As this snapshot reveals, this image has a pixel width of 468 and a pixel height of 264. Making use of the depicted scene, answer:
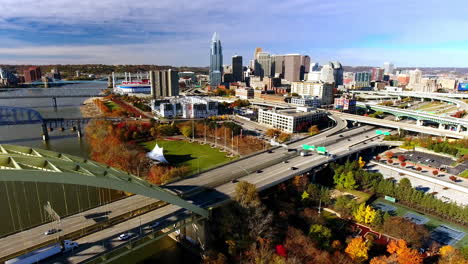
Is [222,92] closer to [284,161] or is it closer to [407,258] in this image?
[284,161]

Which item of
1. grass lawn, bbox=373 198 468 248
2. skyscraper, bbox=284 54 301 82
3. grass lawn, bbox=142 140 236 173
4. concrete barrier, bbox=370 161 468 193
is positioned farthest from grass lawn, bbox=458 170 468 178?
skyscraper, bbox=284 54 301 82

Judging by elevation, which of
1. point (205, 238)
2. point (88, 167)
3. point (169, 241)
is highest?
point (88, 167)

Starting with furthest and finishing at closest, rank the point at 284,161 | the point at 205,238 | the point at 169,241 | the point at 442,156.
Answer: the point at 442,156 < the point at 284,161 < the point at 169,241 < the point at 205,238

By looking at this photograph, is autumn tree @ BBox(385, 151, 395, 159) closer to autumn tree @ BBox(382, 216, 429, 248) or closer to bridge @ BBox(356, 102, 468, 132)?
bridge @ BBox(356, 102, 468, 132)

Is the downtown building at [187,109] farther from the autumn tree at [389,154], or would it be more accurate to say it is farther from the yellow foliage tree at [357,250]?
the yellow foliage tree at [357,250]

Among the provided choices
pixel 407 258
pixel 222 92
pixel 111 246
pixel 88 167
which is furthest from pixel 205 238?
pixel 222 92

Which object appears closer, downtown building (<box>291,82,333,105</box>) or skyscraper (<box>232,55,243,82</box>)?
downtown building (<box>291,82,333,105</box>)

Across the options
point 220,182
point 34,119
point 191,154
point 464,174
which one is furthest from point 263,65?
point 220,182
